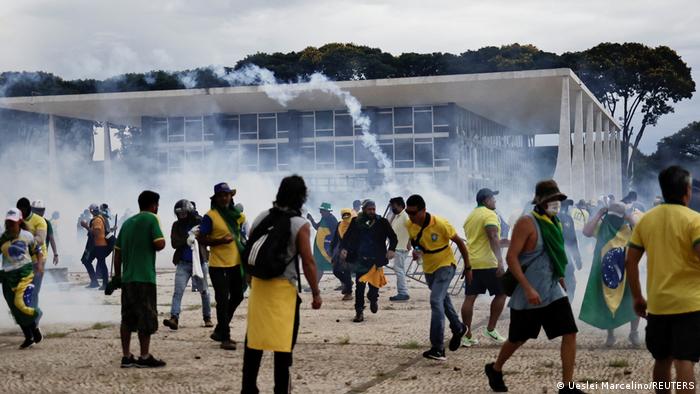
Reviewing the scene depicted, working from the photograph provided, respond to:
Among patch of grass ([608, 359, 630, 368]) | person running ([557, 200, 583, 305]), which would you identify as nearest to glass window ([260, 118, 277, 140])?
person running ([557, 200, 583, 305])

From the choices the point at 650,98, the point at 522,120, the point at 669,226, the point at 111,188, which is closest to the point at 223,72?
the point at 111,188

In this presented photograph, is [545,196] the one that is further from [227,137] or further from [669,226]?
[227,137]

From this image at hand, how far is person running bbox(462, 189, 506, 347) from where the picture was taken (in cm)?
903

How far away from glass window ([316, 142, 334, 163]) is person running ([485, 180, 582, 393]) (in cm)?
3402

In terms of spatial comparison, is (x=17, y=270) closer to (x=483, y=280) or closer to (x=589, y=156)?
(x=483, y=280)

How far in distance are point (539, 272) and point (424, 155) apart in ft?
109

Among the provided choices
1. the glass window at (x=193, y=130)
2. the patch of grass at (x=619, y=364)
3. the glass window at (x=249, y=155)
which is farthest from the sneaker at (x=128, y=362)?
the glass window at (x=193, y=130)

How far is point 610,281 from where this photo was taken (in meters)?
8.91

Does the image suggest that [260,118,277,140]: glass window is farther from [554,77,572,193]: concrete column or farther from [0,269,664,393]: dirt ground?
[0,269,664,393]: dirt ground

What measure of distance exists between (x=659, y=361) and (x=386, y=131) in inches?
1387

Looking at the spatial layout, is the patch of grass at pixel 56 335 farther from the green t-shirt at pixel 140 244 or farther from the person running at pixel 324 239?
the person running at pixel 324 239

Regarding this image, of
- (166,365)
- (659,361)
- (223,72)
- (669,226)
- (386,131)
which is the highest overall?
(223,72)

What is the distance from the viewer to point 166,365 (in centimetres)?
823

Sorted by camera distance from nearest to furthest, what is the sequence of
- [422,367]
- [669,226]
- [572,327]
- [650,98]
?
[669,226] → [572,327] → [422,367] → [650,98]
